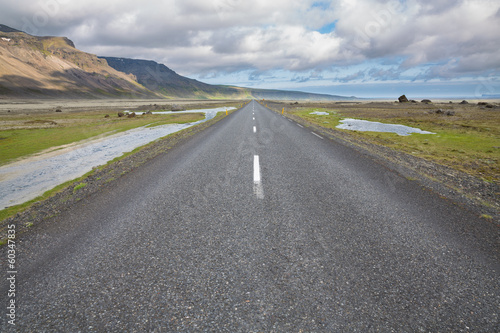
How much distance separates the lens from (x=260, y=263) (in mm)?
3365

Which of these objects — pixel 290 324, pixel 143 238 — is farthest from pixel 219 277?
pixel 143 238

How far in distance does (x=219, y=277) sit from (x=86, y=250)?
7.58ft

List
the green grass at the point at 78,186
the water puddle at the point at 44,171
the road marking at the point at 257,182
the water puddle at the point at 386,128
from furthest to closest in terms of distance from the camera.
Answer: the water puddle at the point at 386,128 < the water puddle at the point at 44,171 < the green grass at the point at 78,186 < the road marking at the point at 257,182

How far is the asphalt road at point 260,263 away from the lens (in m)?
2.55

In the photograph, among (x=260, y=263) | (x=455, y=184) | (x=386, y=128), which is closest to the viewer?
(x=260, y=263)

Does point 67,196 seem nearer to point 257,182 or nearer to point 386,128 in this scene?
point 257,182

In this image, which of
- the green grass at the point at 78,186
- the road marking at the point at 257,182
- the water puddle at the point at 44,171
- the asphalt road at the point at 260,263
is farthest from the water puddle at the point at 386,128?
the green grass at the point at 78,186

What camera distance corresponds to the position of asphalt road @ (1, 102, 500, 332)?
2547mm

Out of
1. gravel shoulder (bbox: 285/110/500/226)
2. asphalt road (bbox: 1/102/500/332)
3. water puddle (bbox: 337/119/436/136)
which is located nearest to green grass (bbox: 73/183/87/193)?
asphalt road (bbox: 1/102/500/332)

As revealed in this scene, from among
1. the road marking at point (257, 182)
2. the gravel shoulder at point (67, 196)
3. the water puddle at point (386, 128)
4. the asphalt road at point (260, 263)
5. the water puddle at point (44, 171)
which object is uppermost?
the water puddle at point (386, 128)

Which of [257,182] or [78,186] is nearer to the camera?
[257,182]

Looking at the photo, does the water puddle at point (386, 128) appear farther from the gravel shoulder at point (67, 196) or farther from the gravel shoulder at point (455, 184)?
the gravel shoulder at point (67, 196)

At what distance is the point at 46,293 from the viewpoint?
9.52 ft

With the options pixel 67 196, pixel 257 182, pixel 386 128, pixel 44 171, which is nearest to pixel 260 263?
pixel 257 182
